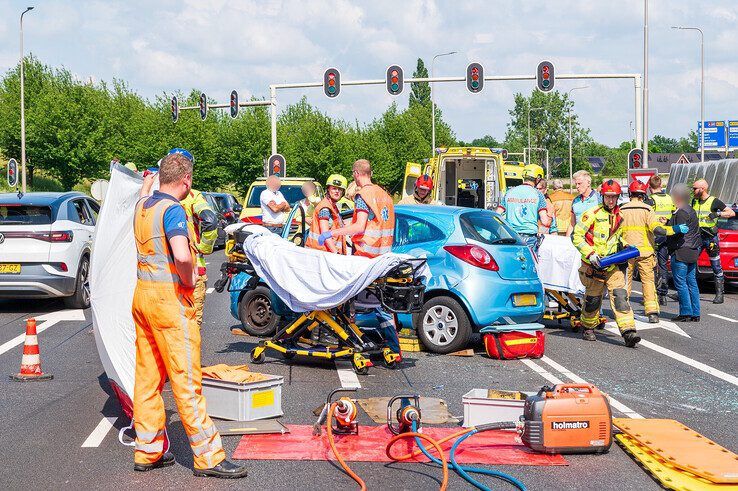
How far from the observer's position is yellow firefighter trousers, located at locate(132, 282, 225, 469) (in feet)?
19.9

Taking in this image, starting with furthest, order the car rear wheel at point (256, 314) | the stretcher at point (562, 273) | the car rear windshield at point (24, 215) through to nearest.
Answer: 1. the car rear windshield at point (24, 215)
2. the stretcher at point (562, 273)
3. the car rear wheel at point (256, 314)

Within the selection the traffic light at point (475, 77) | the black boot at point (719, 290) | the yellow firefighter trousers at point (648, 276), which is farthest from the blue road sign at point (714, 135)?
the yellow firefighter trousers at point (648, 276)

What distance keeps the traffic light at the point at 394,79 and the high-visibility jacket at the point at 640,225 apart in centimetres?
1747

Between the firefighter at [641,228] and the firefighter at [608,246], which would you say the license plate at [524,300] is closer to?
the firefighter at [608,246]

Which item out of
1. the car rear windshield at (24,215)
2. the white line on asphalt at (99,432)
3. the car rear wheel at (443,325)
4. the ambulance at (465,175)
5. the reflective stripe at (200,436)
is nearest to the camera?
the reflective stripe at (200,436)

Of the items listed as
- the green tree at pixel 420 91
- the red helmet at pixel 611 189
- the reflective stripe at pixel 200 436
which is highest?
the green tree at pixel 420 91

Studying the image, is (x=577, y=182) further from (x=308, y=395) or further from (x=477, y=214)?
(x=308, y=395)

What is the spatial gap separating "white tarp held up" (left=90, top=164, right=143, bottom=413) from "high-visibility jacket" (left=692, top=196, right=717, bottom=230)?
11.3 m

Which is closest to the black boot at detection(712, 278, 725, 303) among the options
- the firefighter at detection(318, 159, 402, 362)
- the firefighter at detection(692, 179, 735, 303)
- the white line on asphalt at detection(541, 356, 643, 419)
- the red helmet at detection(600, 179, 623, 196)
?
the firefighter at detection(692, 179, 735, 303)

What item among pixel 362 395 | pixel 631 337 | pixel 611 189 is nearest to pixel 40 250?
pixel 362 395

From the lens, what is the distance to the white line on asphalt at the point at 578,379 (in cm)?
817

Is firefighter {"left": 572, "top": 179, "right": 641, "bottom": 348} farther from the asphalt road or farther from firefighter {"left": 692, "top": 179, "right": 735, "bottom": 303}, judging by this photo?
firefighter {"left": 692, "top": 179, "right": 735, "bottom": 303}

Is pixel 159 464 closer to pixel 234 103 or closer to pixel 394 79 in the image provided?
pixel 394 79

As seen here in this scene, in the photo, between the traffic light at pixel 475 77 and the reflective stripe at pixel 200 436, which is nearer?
the reflective stripe at pixel 200 436
